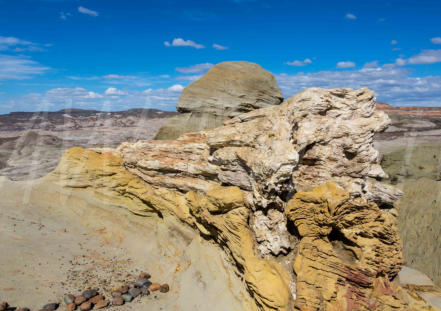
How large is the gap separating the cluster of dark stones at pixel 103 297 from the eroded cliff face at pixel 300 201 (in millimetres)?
2253

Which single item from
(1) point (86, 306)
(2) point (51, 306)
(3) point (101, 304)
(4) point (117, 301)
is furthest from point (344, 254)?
(2) point (51, 306)

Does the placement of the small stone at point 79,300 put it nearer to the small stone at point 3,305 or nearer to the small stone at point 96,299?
the small stone at point 96,299

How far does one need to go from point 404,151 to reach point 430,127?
3054cm

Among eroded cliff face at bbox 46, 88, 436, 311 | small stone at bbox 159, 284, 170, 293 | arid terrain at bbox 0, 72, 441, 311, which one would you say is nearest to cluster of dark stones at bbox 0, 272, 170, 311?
small stone at bbox 159, 284, 170, 293

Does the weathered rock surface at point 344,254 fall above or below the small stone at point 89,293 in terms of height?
above

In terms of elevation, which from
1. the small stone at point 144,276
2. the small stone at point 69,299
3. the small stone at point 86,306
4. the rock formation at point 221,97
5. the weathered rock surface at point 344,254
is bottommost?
the small stone at point 144,276

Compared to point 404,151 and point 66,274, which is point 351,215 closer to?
point 66,274

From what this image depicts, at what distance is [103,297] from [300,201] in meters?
6.39

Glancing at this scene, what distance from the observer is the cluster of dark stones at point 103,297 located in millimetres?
7708

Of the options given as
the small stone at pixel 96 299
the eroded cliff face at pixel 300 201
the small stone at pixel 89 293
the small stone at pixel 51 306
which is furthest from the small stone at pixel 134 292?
the eroded cliff face at pixel 300 201

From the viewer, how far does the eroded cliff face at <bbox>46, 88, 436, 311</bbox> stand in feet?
19.4

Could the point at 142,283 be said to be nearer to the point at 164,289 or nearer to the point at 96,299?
the point at 164,289

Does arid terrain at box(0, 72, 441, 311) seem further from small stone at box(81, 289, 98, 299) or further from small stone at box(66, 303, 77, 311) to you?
small stone at box(66, 303, 77, 311)

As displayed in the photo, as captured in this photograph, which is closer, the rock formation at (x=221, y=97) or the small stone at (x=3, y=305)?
the small stone at (x=3, y=305)
